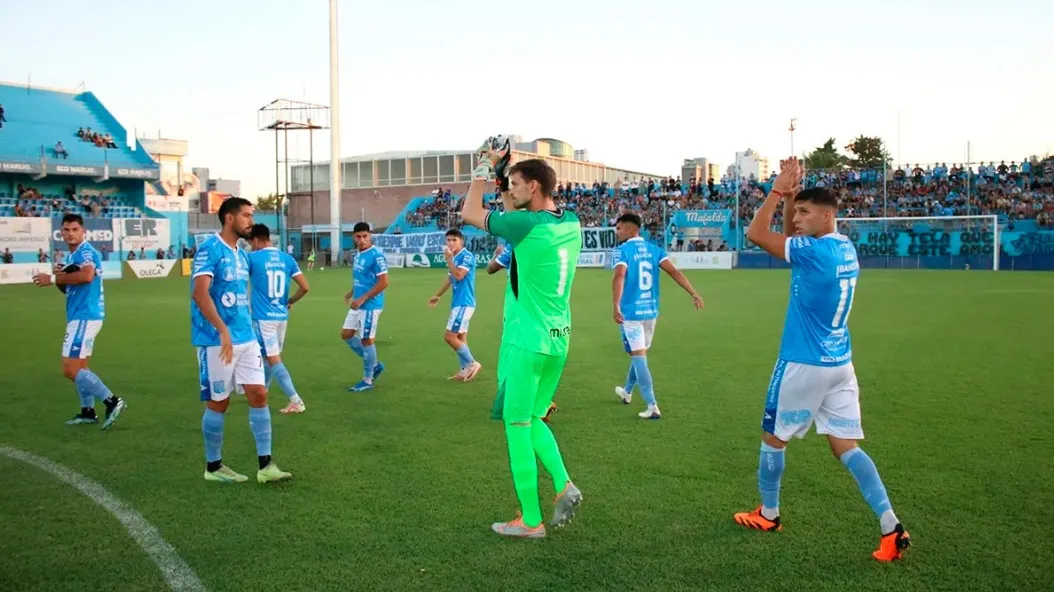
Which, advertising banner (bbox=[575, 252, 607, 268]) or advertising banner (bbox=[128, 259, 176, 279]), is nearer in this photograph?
advertising banner (bbox=[128, 259, 176, 279])

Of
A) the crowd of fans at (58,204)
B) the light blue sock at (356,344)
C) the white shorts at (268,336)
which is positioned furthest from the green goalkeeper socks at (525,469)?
the crowd of fans at (58,204)

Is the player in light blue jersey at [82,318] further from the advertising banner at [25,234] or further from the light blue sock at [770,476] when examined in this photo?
the advertising banner at [25,234]

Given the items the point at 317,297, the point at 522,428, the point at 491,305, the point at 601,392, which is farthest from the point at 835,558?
the point at 317,297

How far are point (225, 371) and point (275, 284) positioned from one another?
10.1ft

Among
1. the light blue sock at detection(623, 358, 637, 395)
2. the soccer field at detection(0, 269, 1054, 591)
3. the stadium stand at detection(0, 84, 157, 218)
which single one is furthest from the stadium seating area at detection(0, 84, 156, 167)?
the light blue sock at detection(623, 358, 637, 395)

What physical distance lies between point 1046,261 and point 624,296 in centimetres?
3297

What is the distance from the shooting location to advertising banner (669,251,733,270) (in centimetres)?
3934

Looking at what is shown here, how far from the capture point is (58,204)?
43594 mm

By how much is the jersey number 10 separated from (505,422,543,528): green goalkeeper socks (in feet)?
15.9

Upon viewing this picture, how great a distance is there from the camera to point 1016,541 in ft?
14.5

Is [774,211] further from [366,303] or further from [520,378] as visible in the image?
[366,303]

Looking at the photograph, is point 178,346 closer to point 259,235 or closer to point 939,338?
point 259,235

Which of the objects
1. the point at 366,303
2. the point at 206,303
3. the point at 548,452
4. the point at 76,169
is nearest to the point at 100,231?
the point at 76,169

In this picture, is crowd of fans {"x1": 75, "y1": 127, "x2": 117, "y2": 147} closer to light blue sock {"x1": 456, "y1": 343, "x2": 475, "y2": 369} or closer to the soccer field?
the soccer field
